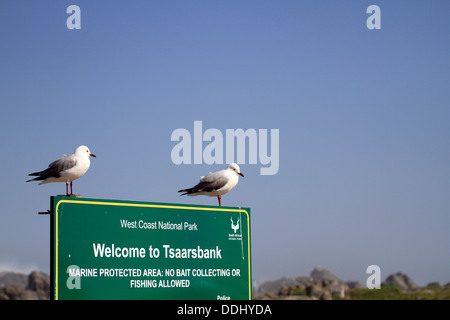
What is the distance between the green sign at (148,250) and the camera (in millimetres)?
13234

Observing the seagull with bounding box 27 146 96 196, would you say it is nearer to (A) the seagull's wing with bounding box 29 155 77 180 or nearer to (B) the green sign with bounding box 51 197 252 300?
(A) the seagull's wing with bounding box 29 155 77 180

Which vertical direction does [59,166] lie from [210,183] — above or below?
above

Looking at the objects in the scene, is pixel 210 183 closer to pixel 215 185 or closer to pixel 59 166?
pixel 215 185

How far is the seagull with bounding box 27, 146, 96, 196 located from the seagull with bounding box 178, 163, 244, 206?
2.79 meters

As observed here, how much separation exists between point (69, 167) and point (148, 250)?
3.18 meters

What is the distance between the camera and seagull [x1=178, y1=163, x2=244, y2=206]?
17850mm

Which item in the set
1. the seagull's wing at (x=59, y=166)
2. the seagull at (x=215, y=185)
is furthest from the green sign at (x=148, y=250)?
the seagull's wing at (x=59, y=166)

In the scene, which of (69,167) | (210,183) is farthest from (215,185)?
(69,167)

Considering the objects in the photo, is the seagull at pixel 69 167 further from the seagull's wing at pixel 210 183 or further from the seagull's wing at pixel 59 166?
the seagull's wing at pixel 210 183

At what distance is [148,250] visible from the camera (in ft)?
47.2
